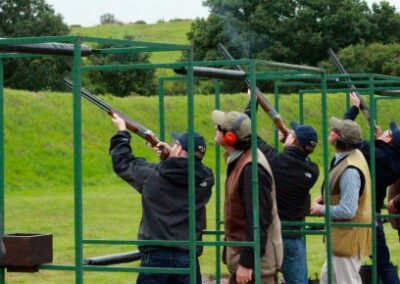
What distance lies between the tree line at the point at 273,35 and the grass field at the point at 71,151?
0.96 m

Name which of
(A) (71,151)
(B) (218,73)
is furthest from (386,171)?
(A) (71,151)

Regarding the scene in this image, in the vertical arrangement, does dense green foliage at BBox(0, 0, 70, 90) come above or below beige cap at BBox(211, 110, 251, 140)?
above

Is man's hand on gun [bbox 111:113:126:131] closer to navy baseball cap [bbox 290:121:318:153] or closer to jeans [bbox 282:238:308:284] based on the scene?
navy baseball cap [bbox 290:121:318:153]

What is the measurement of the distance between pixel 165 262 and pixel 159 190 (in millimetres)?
503

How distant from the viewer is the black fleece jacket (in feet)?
27.2

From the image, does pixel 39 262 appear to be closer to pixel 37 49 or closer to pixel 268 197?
pixel 37 49

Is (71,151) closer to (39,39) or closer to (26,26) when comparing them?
(26,26)

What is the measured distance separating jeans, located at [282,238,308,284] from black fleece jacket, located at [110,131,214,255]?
142 cm

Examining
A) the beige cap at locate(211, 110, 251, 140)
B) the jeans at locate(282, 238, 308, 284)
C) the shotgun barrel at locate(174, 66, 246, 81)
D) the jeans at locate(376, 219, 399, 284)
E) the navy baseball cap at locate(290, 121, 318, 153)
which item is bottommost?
the jeans at locate(376, 219, 399, 284)

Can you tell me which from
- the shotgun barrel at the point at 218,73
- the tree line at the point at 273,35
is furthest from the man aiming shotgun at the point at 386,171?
the tree line at the point at 273,35

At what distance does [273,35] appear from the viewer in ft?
137

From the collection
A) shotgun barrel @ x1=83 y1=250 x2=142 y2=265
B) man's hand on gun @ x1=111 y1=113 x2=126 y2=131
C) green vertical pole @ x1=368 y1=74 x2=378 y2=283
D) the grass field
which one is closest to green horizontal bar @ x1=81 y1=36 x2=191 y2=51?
man's hand on gun @ x1=111 y1=113 x2=126 y2=131

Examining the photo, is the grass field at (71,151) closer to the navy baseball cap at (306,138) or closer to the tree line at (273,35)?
the tree line at (273,35)

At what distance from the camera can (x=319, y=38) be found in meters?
40.5
